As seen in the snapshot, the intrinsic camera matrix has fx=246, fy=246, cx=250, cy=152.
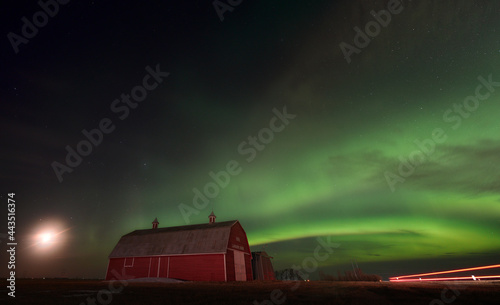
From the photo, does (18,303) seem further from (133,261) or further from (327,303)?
(133,261)

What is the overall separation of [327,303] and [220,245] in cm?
2225

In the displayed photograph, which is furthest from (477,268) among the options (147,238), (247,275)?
(147,238)

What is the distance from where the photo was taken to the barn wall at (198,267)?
89.7ft

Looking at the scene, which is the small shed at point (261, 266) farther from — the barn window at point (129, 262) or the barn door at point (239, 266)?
the barn window at point (129, 262)

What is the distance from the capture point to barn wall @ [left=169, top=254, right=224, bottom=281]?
2733cm

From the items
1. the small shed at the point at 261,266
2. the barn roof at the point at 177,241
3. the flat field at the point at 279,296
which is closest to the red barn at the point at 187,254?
the barn roof at the point at 177,241

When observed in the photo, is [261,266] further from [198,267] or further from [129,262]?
[129,262]

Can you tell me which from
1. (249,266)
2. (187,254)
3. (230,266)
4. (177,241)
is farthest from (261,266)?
(177,241)

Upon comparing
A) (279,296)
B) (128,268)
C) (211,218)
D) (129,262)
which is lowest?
(279,296)

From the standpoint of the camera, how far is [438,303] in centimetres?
794

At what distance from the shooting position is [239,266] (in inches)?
1182

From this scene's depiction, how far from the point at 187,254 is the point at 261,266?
11.2 meters

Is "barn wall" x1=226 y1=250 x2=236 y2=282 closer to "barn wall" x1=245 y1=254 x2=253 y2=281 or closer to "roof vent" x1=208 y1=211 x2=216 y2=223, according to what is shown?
"barn wall" x1=245 y1=254 x2=253 y2=281

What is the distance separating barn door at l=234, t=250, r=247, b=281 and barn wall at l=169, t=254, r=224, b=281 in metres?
2.53
